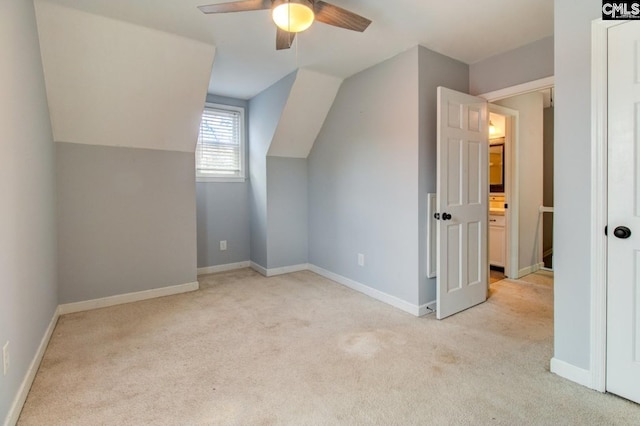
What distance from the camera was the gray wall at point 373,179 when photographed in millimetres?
2990

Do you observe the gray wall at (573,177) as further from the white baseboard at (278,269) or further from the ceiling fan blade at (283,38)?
the white baseboard at (278,269)

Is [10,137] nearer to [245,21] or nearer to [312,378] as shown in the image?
[245,21]

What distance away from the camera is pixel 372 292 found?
3.46m

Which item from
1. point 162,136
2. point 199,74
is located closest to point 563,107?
point 199,74

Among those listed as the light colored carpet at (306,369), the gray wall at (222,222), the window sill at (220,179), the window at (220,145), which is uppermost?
the window at (220,145)

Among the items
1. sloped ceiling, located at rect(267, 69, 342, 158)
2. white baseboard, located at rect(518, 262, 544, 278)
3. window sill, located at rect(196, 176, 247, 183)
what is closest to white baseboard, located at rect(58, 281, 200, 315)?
window sill, located at rect(196, 176, 247, 183)

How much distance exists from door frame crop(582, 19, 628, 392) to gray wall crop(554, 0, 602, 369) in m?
0.03

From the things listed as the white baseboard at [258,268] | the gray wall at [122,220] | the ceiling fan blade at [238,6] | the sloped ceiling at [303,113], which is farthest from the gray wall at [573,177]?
the gray wall at [122,220]

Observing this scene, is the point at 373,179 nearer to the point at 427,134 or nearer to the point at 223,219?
the point at 427,134

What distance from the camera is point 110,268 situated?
326cm

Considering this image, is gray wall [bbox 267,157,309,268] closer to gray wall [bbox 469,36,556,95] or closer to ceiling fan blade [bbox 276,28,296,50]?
ceiling fan blade [bbox 276,28,296,50]

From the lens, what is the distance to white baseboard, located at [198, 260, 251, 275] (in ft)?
14.4

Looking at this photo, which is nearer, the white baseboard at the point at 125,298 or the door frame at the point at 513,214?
the white baseboard at the point at 125,298

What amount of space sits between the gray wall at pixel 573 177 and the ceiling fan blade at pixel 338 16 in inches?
45.8
